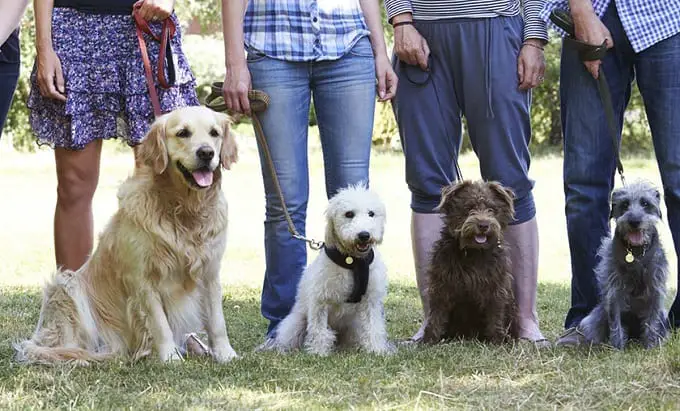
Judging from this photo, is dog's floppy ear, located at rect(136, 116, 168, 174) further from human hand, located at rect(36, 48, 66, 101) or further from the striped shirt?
the striped shirt

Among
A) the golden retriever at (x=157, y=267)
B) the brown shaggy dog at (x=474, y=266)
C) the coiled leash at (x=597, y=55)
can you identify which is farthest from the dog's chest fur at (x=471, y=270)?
the golden retriever at (x=157, y=267)

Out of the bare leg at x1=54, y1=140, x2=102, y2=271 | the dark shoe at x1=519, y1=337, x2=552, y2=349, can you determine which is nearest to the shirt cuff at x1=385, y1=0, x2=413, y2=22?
the bare leg at x1=54, y1=140, x2=102, y2=271

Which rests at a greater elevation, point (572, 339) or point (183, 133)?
point (183, 133)

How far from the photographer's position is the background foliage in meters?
21.3

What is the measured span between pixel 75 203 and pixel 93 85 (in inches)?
24.6

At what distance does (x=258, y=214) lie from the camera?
13.7 meters

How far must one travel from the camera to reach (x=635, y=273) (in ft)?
16.3

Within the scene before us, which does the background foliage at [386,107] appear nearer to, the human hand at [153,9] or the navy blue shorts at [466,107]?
the navy blue shorts at [466,107]

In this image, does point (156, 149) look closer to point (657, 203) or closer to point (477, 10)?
point (477, 10)

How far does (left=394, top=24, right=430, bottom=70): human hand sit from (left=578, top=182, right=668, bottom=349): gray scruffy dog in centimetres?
117

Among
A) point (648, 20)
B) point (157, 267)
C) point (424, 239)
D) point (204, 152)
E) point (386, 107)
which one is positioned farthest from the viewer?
point (386, 107)

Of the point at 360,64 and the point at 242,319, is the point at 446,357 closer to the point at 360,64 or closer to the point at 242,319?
the point at 360,64

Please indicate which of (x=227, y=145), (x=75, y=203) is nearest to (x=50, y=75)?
(x=75, y=203)

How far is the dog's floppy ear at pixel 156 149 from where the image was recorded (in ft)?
15.6
